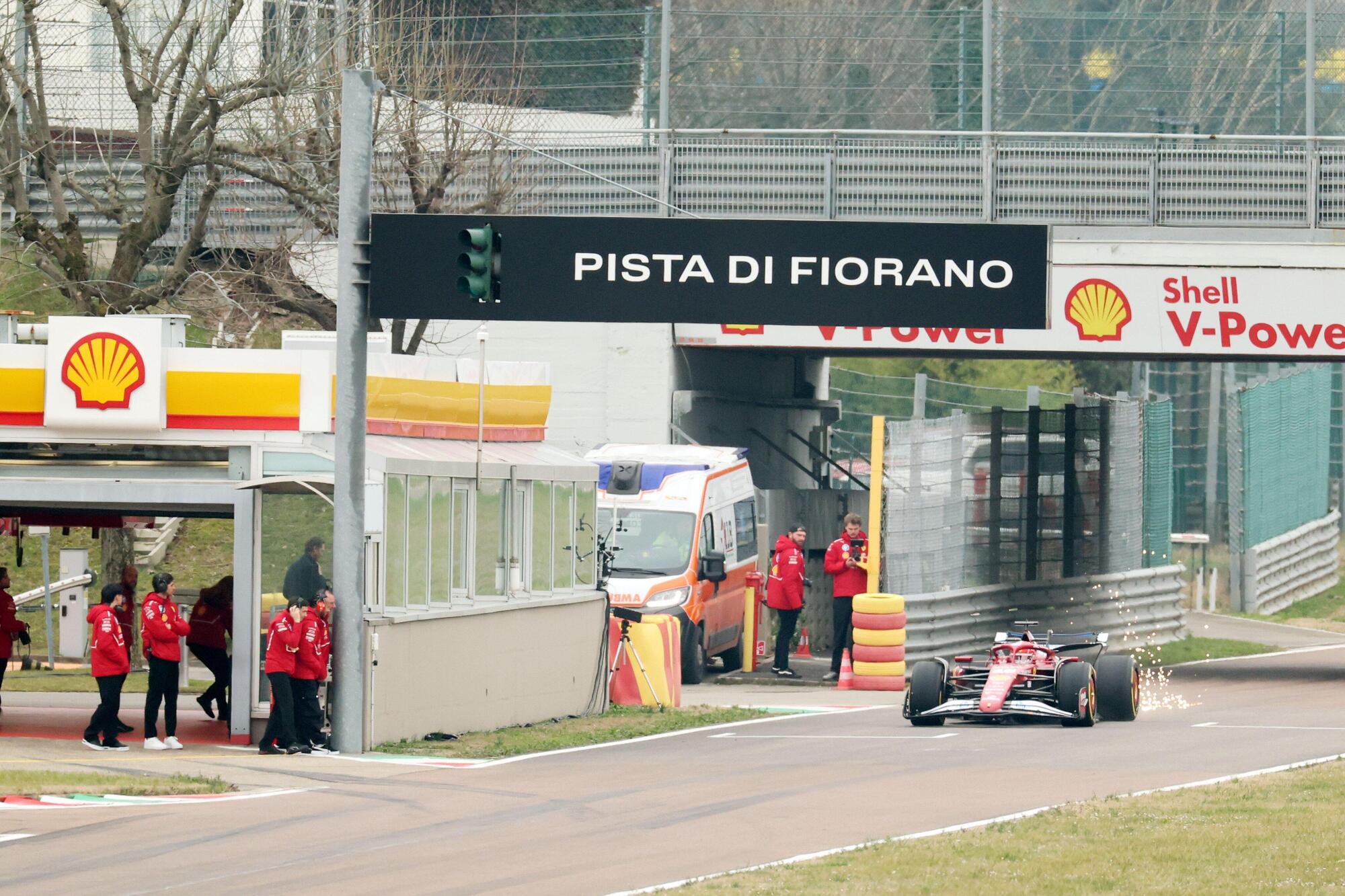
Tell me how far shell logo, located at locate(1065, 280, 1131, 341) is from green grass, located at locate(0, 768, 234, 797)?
1694 centimetres

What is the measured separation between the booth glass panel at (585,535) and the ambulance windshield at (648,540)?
2650mm

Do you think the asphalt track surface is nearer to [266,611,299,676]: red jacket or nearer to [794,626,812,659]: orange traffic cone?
[266,611,299,676]: red jacket

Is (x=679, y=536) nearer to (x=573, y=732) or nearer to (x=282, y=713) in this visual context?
(x=573, y=732)

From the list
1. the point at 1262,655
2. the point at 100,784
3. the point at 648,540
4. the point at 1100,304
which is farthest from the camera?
the point at 1262,655

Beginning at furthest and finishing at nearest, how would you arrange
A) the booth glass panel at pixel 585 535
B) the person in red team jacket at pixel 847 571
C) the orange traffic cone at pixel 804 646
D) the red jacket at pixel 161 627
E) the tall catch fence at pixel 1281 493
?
the tall catch fence at pixel 1281 493 → the orange traffic cone at pixel 804 646 → the person in red team jacket at pixel 847 571 → the booth glass panel at pixel 585 535 → the red jacket at pixel 161 627

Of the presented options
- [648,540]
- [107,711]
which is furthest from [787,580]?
[107,711]

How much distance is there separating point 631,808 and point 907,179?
59.9ft

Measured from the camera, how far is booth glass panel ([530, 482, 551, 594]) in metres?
20.5

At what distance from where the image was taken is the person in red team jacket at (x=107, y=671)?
Result: 1723cm

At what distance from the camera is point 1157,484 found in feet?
109

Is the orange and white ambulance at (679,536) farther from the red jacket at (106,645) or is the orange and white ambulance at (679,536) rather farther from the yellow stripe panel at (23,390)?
the yellow stripe panel at (23,390)

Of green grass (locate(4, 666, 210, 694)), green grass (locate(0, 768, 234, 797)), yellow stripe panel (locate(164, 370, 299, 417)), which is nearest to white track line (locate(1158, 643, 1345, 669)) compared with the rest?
green grass (locate(4, 666, 210, 694))

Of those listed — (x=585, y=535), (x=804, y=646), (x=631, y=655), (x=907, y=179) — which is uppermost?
(x=907, y=179)

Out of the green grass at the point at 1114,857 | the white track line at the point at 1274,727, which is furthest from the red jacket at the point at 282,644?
the white track line at the point at 1274,727
